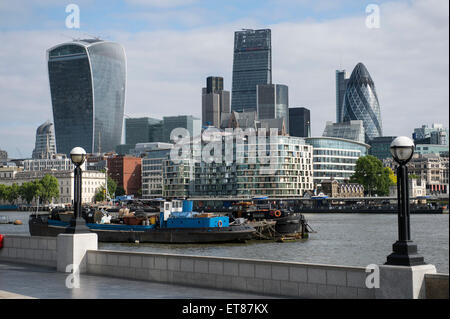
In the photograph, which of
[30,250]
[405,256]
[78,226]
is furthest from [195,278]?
[30,250]

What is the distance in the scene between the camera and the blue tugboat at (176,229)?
73438mm

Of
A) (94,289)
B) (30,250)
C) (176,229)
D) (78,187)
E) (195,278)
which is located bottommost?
(176,229)

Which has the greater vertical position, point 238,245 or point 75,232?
point 75,232

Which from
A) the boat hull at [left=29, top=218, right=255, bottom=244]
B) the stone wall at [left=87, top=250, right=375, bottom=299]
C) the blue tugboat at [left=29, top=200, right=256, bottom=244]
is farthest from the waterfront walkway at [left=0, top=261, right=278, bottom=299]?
the blue tugboat at [left=29, top=200, right=256, bottom=244]

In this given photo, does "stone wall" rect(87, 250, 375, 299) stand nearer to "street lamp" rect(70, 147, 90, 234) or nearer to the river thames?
"street lamp" rect(70, 147, 90, 234)

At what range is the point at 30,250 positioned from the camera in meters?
25.1

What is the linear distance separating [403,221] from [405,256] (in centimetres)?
79

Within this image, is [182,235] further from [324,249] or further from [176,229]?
[324,249]

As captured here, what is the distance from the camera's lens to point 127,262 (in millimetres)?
20625

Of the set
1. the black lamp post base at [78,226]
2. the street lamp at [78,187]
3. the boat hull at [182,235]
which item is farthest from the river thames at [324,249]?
the black lamp post base at [78,226]
